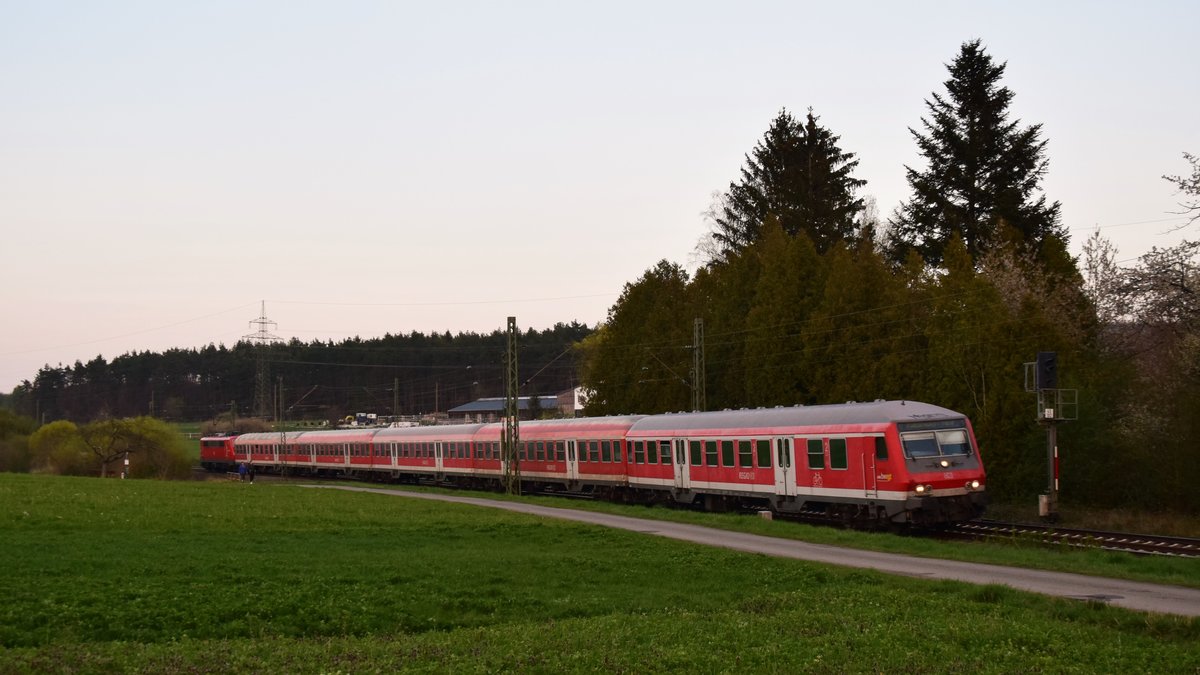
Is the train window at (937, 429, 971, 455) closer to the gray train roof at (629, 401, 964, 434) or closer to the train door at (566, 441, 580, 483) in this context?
the gray train roof at (629, 401, 964, 434)

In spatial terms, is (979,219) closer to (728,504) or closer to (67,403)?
(728,504)

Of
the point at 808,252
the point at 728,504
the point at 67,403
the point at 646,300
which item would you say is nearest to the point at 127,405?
the point at 67,403

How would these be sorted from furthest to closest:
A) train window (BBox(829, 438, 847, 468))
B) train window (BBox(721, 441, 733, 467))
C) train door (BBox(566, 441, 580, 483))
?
train door (BBox(566, 441, 580, 483)) < train window (BBox(721, 441, 733, 467)) < train window (BBox(829, 438, 847, 468))

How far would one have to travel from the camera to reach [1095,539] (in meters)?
29.3

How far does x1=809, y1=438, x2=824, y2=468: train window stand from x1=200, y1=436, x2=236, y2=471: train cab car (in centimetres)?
8740

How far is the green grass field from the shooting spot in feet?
45.0

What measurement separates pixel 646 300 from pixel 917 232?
20.9 meters

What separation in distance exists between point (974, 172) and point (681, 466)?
2453 centimetres

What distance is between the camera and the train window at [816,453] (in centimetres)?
3531

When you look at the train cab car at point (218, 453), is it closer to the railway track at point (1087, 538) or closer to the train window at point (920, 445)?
the railway track at point (1087, 538)

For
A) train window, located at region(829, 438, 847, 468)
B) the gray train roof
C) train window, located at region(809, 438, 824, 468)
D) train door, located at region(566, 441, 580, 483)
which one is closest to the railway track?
the gray train roof

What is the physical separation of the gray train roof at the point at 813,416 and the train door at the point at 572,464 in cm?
845

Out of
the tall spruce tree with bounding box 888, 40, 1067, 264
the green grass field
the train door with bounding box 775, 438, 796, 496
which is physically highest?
the tall spruce tree with bounding box 888, 40, 1067, 264

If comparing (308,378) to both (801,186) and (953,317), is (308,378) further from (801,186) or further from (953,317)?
(953,317)
